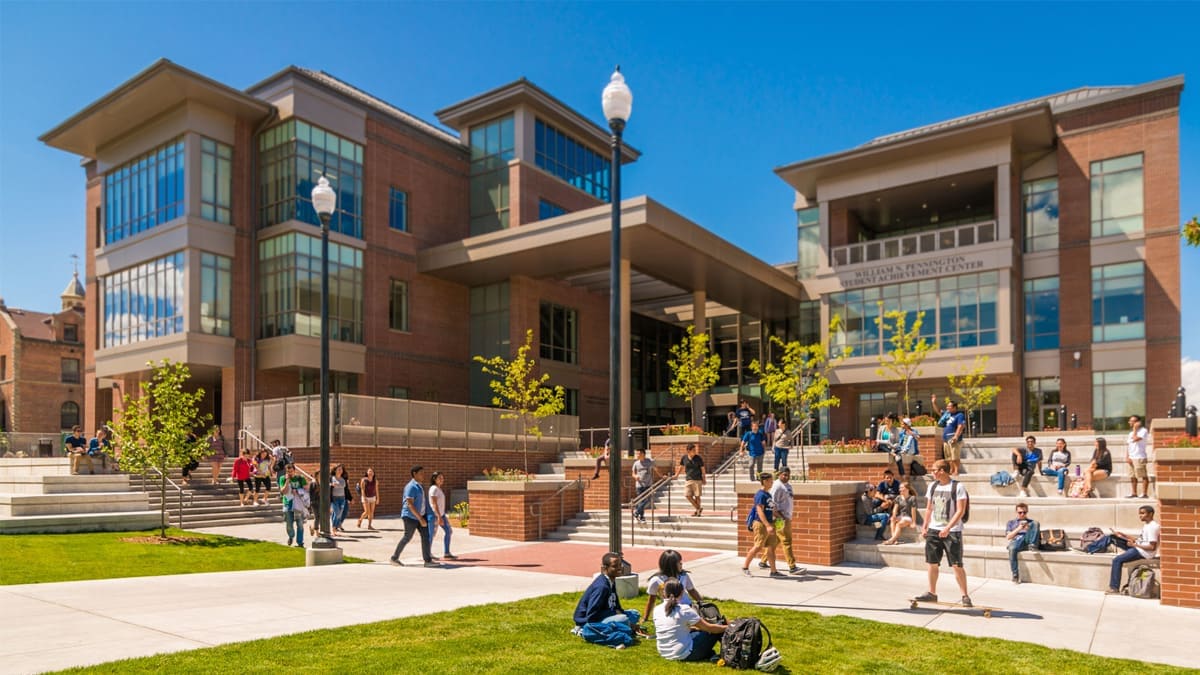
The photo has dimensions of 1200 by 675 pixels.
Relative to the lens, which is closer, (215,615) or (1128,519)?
(215,615)

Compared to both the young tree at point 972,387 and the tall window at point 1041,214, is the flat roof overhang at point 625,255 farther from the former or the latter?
the tall window at point 1041,214

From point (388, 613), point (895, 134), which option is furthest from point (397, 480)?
point (895, 134)

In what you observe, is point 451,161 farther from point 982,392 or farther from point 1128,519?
point 1128,519

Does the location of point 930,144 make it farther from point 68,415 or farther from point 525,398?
point 68,415

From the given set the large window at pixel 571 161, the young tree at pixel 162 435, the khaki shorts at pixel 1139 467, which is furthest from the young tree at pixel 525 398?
the khaki shorts at pixel 1139 467

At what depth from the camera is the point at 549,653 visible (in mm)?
7988

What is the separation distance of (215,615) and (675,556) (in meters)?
5.21

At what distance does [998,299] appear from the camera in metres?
35.3

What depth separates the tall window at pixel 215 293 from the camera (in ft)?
103

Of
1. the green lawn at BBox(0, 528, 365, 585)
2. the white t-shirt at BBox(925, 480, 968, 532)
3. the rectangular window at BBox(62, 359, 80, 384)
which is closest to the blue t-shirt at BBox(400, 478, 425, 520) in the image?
the green lawn at BBox(0, 528, 365, 585)

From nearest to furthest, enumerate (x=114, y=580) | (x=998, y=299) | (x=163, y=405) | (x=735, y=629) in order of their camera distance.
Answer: (x=735, y=629) → (x=114, y=580) → (x=163, y=405) → (x=998, y=299)

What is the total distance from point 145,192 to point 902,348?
30.0 metres

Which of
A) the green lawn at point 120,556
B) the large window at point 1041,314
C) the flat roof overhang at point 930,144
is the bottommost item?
the green lawn at point 120,556

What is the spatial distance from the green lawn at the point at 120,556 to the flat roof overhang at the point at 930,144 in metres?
30.4
